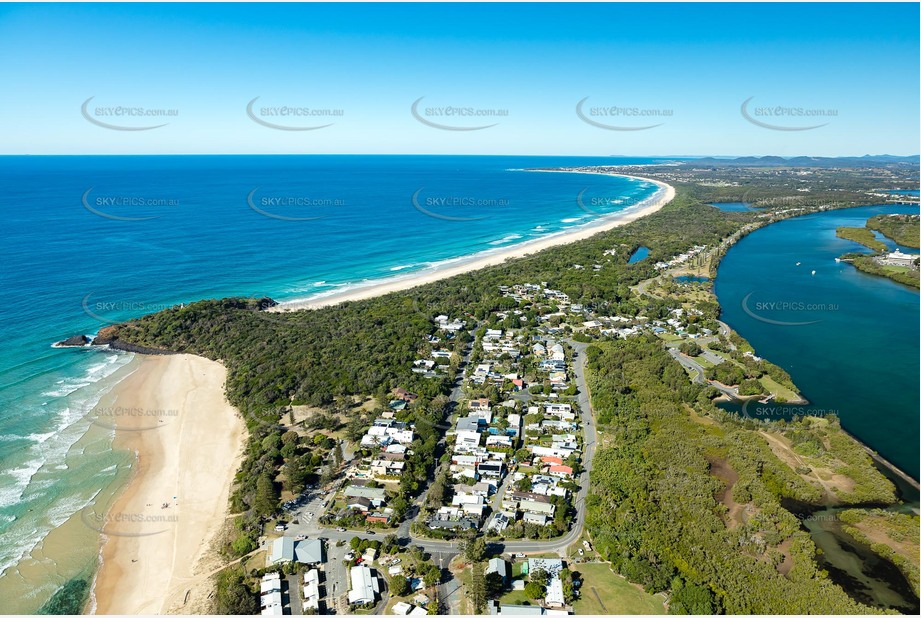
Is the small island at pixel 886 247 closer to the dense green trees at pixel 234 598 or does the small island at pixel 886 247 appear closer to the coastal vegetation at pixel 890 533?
the coastal vegetation at pixel 890 533

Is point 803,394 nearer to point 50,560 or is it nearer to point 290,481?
point 290,481

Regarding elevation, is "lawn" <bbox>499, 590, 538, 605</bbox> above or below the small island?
below

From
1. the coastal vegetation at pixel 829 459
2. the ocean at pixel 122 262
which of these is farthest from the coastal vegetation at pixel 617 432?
the ocean at pixel 122 262

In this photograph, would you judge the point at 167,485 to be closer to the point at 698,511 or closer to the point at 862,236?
the point at 698,511

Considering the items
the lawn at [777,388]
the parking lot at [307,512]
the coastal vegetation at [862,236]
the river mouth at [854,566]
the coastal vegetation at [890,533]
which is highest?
the coastal vegetation at [862,236]

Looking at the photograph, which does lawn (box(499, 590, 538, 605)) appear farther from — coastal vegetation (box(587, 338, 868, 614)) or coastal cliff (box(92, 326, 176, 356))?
Answer: coastal cliff (box(92, 326, 176, 356))

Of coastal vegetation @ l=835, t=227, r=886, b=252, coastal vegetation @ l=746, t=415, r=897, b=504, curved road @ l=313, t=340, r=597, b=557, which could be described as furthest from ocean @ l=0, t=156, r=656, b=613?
coastal vegetation @ l=835, t=227, r=886, b=252

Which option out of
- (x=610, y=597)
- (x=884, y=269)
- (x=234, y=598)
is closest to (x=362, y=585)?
(x=234, y=598)
